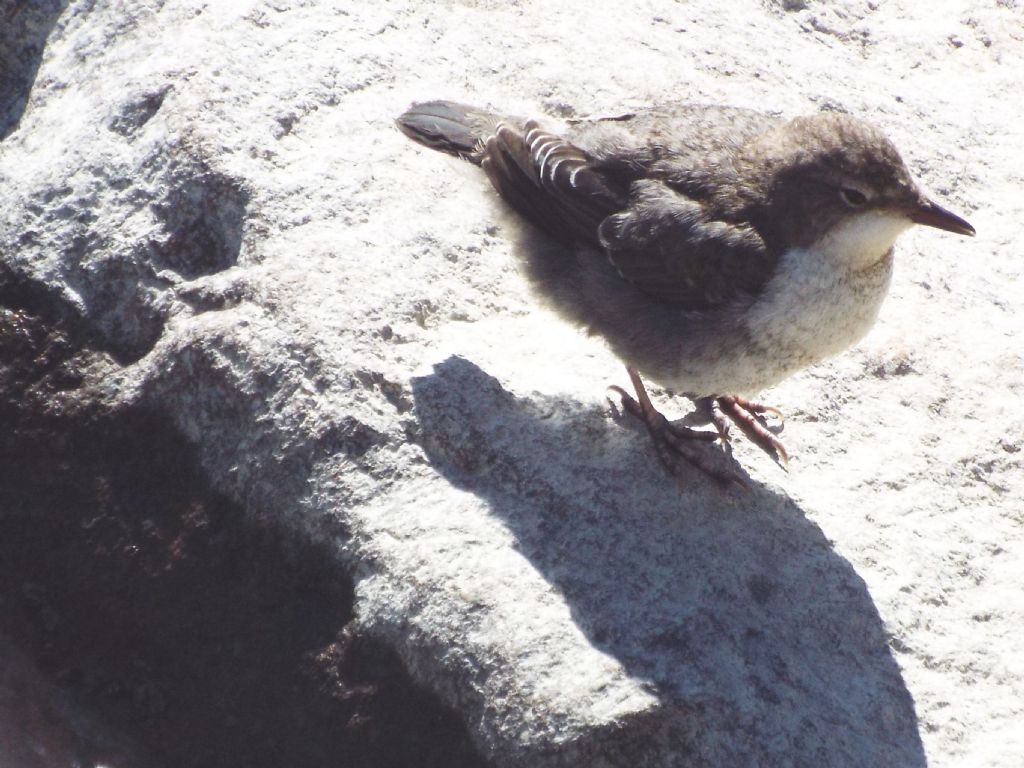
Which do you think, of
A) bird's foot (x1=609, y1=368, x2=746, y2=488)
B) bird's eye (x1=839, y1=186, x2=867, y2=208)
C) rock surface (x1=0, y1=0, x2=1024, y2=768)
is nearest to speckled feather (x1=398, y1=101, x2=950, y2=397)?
bird's eye (x1=839, y1=186, x2=867, y2=208)

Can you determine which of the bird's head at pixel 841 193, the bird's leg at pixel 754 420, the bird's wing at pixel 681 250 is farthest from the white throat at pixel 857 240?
the bird's leg at pixel 754 420

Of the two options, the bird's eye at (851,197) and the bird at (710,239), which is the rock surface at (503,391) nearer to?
the bird at (710,239)

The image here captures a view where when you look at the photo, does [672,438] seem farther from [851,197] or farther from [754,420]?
[851,197]

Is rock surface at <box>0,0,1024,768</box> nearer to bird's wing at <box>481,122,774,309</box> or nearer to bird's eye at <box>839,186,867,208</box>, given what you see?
bird's wing at <box>481,122,774,309</box>

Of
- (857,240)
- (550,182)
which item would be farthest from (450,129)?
(857,240)

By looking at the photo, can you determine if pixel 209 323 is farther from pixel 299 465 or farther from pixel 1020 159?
pixel 1020 159
